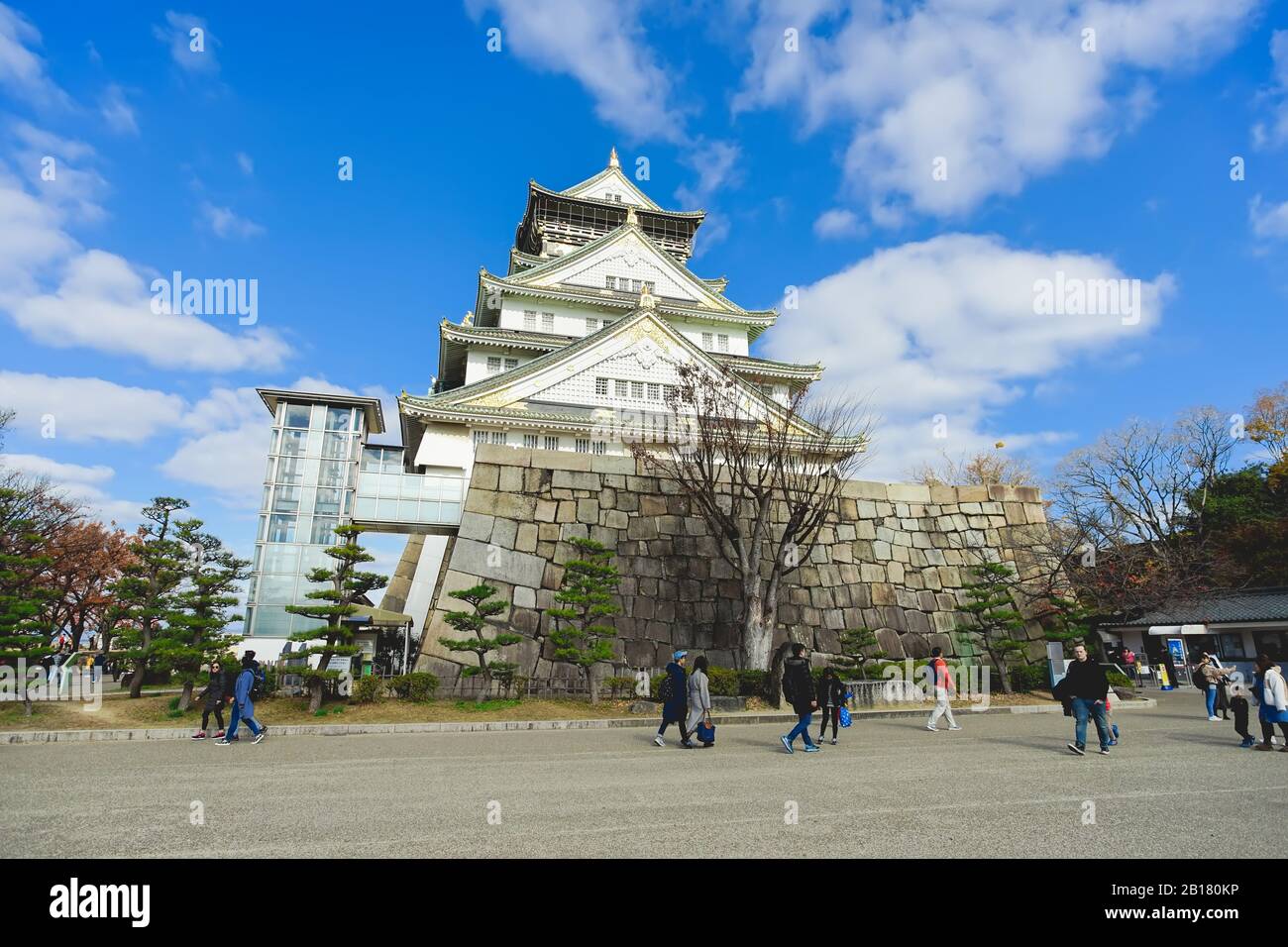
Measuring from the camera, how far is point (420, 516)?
69.7 ft

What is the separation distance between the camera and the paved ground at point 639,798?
5227 mm

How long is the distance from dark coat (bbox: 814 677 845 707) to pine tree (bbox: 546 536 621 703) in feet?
19.9

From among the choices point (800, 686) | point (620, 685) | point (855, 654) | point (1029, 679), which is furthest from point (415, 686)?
point (1029, 679)

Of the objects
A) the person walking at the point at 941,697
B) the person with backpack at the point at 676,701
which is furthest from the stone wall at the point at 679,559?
the person with backpack at the point at 676,701

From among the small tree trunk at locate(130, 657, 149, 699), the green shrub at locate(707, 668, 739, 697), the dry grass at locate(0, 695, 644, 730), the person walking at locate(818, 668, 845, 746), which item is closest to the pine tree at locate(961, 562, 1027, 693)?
the green shrub at locate(707, 668, 739, 697)

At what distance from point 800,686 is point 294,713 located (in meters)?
11.3

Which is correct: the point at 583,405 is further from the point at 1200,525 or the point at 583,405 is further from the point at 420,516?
the point at 1200,525

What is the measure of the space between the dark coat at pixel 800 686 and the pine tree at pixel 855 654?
357 inches

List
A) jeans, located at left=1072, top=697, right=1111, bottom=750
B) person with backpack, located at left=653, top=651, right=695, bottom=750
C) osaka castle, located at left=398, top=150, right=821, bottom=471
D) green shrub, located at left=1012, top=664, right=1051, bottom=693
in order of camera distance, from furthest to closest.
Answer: osaka castle, located at left=398, top=150, right=821, bottom=471 → green shrub, located at left=1012, top=664, right=1051, bottom=693 → person with backpack, located at left=653, top=651, right=695, bottom=750 → jeans, located at left=1072, top=697, right=1111, bottom=750

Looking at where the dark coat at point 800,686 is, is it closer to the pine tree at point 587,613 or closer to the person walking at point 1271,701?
the pine tree at point 587,613

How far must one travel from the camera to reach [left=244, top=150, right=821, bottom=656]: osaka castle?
24.0 meters

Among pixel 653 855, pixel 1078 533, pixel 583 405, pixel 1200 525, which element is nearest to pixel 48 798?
pixel 653 855

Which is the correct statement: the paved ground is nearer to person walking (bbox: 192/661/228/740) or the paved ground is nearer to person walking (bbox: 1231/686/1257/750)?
person walking (bbox: 1231/686/1257/750)
